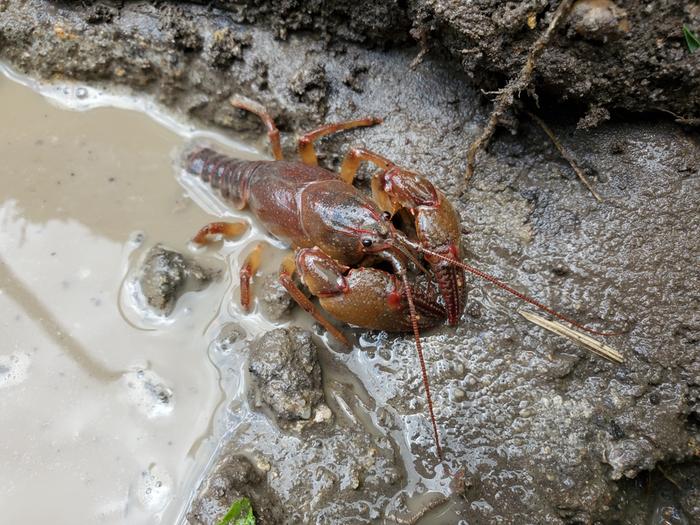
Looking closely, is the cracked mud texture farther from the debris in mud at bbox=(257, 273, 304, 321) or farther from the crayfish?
the debris in mud at bbox=(257, 273, 304, 321)

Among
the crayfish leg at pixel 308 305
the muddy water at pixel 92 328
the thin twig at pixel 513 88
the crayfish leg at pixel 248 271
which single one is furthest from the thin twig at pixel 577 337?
the muddy water at pixel 92 328

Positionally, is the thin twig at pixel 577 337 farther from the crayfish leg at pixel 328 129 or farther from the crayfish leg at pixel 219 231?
the crayfish leg at pixel 219 231

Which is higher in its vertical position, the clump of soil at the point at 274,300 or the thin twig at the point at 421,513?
the clump of soil at the point at 274,300

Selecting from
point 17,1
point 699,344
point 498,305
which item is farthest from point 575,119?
point 17,1

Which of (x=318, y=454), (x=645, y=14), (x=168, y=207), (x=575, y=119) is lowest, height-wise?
(x=318, y=454)

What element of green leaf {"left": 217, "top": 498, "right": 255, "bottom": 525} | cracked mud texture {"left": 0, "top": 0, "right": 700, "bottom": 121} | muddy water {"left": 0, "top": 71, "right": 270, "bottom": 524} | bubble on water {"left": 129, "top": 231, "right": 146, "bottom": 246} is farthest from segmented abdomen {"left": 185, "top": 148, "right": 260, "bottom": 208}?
green leaf {"left": 217, "top": 498, "right": 255, "bottom": 525}

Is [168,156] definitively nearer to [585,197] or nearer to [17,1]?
[17,1]
